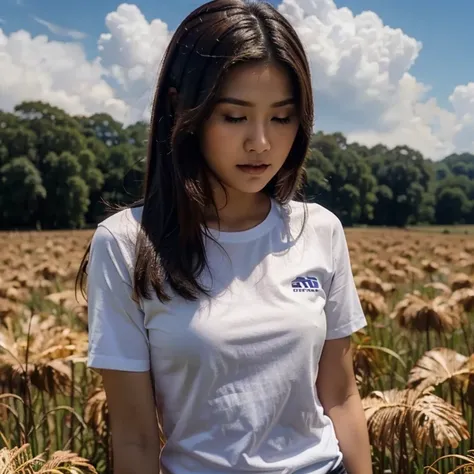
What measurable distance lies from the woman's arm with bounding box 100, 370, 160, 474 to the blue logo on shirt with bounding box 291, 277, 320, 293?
424 mm

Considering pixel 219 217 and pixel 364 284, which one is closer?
pixel 219 217

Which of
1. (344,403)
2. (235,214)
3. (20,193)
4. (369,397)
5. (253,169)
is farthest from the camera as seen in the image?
(20,193)

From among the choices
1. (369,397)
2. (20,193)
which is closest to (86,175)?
(20,193)

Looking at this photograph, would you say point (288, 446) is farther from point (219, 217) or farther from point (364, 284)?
point (364, 284)

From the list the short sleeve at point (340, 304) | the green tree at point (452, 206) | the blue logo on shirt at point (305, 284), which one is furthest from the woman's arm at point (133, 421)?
the green tree at point (452, 206)

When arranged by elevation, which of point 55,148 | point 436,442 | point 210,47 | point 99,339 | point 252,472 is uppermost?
point 55,148

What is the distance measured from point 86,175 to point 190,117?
53.5m

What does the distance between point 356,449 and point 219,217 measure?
74 cm

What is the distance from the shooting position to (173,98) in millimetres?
1935

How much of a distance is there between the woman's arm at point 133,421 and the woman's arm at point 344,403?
0.51m

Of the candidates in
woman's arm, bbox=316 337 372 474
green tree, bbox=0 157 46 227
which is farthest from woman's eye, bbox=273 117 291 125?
green tree, bbox=0 157 46 227

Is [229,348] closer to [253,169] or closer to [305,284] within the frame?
[305,284]

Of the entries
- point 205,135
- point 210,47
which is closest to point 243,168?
point 205,135

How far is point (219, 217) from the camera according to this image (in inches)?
78.6
